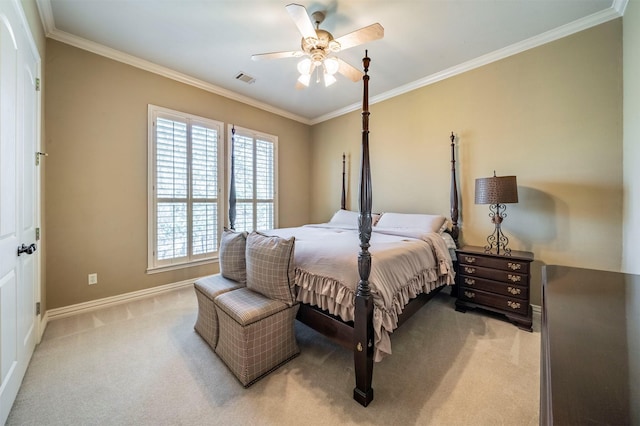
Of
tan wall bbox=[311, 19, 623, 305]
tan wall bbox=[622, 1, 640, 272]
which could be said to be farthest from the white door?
tan wall bbox=[622, 1, 640, 272]

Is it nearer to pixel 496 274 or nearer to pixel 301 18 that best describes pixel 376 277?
pixel 496 274

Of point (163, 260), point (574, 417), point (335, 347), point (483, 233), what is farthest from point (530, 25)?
point (163, 260)

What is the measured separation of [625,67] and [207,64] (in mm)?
4343

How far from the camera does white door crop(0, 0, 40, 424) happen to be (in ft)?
4.53

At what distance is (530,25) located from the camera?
2.47m

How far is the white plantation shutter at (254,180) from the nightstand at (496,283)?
10.4ft

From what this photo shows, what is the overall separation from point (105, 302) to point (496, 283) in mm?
4392

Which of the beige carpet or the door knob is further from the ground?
the door knob

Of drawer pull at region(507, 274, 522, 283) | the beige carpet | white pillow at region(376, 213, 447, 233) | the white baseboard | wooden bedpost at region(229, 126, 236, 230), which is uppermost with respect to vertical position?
wooden bedpost at region(229, 126, 236, 230)

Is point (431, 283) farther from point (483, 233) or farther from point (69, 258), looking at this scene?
point (69, 258)

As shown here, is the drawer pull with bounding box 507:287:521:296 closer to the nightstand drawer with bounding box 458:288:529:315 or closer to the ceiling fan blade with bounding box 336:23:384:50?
the nightstand drawer with bounding box 458:288:529:315

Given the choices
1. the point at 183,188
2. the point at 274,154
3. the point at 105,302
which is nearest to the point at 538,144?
the point at 274,154

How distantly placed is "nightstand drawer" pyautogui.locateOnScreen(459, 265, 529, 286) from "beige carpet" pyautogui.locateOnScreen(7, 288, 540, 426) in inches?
18.1

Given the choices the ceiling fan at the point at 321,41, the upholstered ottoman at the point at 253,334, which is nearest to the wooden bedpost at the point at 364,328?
the upholstered ottoman at the point at 253,334
